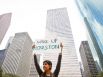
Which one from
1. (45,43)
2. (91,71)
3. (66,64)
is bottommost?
(66,64)

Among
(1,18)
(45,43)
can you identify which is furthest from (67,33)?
(45,43)

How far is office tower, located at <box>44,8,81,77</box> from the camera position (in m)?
128

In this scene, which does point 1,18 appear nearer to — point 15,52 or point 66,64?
point 15,52

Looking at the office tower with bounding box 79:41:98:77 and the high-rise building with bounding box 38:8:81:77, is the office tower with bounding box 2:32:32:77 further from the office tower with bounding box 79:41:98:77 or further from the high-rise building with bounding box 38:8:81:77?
the office tower with bounding box 79:41:98:77

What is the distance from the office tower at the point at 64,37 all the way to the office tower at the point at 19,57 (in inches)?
637

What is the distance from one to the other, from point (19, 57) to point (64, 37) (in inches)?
1893

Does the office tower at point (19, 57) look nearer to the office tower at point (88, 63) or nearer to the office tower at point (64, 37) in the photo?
the office tower at point (64, 37)

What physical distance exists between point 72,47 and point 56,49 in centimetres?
13686

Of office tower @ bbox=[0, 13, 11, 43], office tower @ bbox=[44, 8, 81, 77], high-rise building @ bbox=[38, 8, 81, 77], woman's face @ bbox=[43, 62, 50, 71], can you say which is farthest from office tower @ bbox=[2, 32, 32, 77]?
woman's face @ bbox=[43, 62, 50, 71]

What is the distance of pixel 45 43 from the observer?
20.4 ft

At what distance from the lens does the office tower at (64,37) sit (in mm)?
128125

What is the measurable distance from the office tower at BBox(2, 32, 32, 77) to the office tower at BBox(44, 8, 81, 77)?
1619cm

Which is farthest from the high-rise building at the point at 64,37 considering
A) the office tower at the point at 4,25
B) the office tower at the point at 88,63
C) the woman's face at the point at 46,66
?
the woman's face at the point at 46,66

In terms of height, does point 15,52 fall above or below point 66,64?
above
